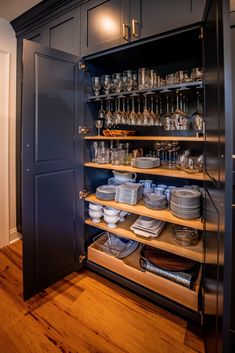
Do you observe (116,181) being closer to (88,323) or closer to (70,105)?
(70,105)

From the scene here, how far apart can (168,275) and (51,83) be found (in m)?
1.56

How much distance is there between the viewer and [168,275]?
1390mm

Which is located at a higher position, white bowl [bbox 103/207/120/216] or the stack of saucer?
the stack of saucer

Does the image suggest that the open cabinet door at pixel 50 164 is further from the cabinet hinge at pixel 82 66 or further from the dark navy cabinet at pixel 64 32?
the dark navy cabinet at pixel 64 32

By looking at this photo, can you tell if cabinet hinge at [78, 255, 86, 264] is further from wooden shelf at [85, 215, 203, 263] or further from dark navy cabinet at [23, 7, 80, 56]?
dark navy cabinet at [23, 7, 80, 56]

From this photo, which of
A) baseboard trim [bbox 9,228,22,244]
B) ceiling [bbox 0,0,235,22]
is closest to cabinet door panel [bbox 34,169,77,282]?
baseboard trim [bbox 9,228,22,244]

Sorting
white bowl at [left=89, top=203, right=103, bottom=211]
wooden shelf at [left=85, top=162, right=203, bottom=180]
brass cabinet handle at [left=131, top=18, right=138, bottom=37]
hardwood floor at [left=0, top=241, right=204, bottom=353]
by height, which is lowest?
hardwood floor at [left=0, top=241, right=204, bottom=353]

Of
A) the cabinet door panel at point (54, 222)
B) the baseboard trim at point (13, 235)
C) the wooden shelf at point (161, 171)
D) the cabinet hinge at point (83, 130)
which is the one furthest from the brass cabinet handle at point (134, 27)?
the baseboard trim at point (13, 235)

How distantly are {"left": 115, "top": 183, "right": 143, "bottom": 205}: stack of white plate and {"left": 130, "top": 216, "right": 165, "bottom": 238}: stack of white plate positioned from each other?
0.16 metres

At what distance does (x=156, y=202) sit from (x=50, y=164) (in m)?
0.82

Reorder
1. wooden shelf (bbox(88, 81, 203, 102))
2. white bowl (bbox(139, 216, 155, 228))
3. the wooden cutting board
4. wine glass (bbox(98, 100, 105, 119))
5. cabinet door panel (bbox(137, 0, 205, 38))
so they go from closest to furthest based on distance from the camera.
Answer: cabinet door panel (bbox(137, 0, 205, 38))
wooden shelf (bbox(88, 81, 203, 102))
the wooden cutting board
white bowl (bbox(139, 216, 155, 228))
wine glass (bbox(98, 100, 105, 119))

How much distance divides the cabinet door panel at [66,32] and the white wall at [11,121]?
637 millimetres

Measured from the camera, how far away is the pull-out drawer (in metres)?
1.27

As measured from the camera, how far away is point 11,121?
7.29 feet
